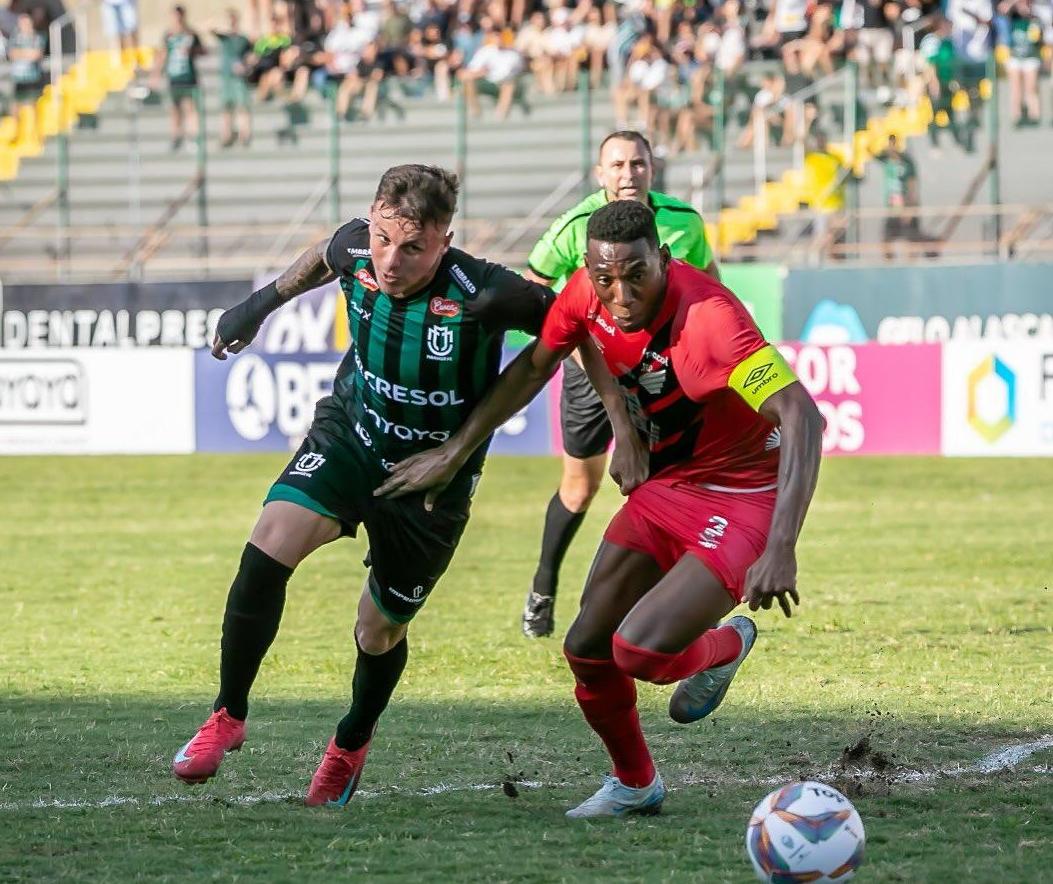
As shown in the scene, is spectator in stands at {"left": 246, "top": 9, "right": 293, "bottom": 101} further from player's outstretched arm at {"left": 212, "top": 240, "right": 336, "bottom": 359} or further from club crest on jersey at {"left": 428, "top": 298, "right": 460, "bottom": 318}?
club crest on jersey at {"left": 428, "top": 298, "right": 460, "bottom": 318}

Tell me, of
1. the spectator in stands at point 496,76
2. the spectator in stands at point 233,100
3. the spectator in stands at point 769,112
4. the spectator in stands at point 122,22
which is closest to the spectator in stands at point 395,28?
the spectator in stands at point 496,76

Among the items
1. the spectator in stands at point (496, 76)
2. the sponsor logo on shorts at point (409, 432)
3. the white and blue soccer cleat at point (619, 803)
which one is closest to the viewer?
the white and blue soccer cleat at point (619, 803)

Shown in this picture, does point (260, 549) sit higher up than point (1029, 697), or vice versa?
point (260, 549)

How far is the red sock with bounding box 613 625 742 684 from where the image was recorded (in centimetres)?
542

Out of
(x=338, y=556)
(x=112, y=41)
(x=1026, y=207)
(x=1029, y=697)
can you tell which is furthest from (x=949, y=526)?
(x=112, y=41)

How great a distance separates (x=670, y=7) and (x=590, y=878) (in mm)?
19963

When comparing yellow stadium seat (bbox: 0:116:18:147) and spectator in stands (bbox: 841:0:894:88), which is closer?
spectator in stands (bbox: 841:0:894:88)

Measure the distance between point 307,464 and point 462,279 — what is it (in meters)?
0.79

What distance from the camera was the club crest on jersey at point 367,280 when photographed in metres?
5.88

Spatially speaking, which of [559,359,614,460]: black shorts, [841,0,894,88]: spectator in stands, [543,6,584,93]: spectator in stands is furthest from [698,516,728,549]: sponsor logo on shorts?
[543,6,584,93]: spectator in stands

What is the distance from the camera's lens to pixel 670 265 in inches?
223

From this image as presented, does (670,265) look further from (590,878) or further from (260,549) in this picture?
(590,878)

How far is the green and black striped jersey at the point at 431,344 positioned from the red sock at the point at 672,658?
38.6 inches

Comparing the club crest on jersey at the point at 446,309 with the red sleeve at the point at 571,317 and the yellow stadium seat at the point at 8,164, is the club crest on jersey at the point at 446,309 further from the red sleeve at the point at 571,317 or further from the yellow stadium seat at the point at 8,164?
the yellow stadium seat at the point at 8,164
